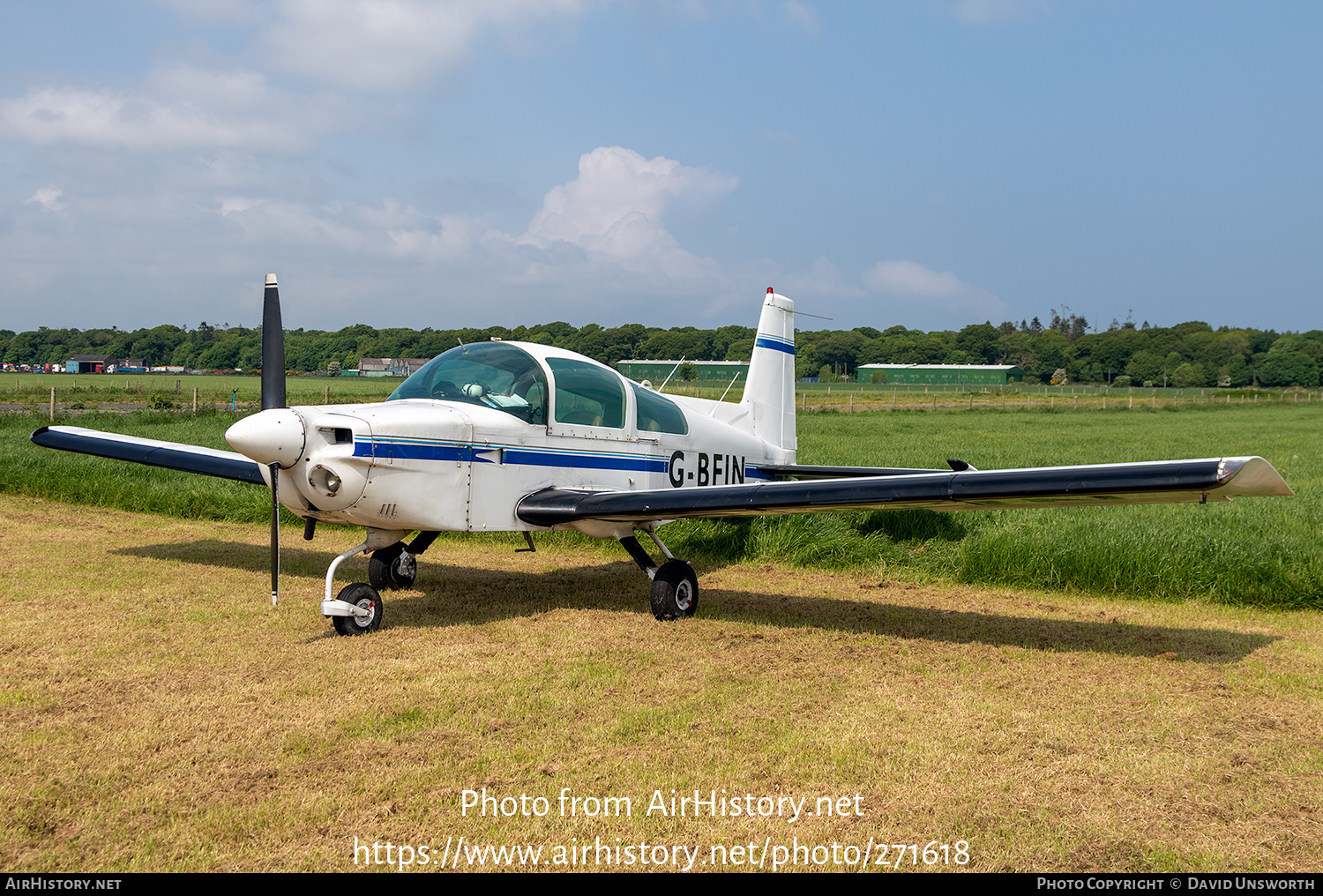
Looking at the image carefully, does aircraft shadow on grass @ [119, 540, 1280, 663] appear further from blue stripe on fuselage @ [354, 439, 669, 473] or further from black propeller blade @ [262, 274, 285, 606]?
black propeller blade @ [262, 274, 285, 606]

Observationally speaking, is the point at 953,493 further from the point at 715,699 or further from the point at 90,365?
the point at 90,365

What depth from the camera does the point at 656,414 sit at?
8242mm

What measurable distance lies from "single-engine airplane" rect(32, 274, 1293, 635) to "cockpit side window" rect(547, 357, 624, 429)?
0.01 meters

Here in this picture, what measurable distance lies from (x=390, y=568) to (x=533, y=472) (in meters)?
1.93

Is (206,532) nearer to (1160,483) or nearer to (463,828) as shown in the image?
(463,828)

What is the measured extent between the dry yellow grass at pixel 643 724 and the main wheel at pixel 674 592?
0.57 feet

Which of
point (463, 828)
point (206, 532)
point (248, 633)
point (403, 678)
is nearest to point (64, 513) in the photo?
point (206, 532)

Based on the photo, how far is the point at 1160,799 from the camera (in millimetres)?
3738

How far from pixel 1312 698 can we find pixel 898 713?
8.65 feet

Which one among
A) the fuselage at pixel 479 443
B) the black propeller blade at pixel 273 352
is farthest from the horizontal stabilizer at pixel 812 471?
the black propeller blade at pixel 273 352

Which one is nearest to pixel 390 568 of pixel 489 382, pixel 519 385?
pixel 489 382

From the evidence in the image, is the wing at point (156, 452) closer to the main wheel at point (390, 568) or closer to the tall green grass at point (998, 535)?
the main wheel at point (390, 568)

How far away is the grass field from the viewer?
3383 mm

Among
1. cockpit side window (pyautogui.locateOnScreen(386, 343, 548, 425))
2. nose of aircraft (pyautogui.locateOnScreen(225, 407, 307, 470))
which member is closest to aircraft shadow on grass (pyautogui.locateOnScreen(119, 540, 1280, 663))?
nose of aircraft (pyautogui.locateOnScreen(225, 407, 307, 470))
